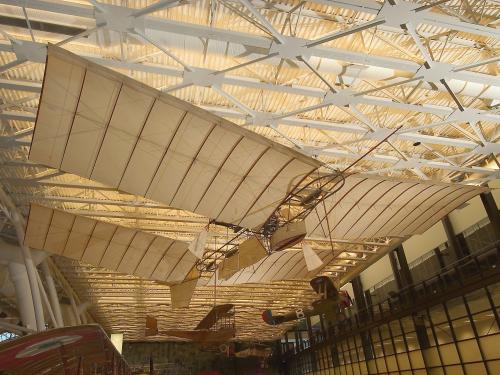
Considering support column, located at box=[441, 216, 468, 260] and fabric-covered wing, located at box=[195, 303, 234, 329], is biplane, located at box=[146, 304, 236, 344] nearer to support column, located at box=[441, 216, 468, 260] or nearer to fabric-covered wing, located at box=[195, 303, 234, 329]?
fabric-covered wing, located at box=[195, 303, 234, 329]

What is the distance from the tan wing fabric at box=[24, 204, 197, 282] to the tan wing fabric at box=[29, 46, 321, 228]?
334cm

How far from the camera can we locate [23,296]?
14055 mm

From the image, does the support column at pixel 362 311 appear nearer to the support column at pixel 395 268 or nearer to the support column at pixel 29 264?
the support column at pixel 395 268

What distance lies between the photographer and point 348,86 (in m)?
12.7

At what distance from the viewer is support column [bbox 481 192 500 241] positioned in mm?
18433

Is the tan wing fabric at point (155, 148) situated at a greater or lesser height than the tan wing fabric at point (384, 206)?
lesser

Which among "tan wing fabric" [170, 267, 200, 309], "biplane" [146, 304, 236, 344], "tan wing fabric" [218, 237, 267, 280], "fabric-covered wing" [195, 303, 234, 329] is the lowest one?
"biplane" [146, 304, 236, 344]

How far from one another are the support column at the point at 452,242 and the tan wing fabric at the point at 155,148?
14721mm

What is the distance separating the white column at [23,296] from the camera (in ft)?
44.5

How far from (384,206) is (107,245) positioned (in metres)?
9.91

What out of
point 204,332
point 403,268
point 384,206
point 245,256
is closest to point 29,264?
point 245,256

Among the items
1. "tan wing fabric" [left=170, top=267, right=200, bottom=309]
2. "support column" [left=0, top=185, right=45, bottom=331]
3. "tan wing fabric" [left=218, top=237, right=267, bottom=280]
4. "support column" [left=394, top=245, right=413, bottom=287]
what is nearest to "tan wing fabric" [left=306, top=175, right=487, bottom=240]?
"tan wing fabric" [left=218, top=237, right=267, bottom=280]

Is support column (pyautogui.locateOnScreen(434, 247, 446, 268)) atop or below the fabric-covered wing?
atop

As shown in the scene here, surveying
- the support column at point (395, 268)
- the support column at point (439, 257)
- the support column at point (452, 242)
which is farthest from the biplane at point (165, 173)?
the support column at point (395, 268)
